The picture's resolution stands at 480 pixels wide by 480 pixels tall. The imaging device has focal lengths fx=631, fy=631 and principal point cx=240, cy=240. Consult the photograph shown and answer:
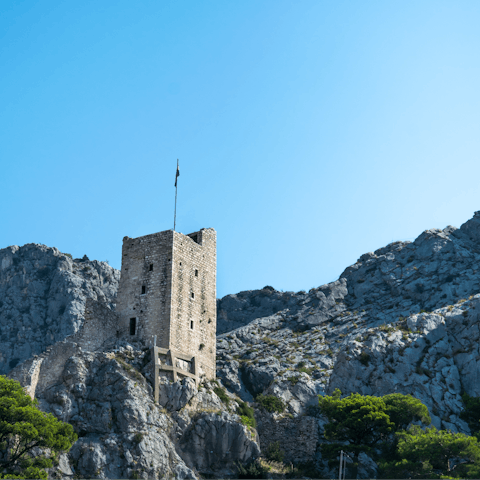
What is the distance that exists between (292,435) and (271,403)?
5.06 metres

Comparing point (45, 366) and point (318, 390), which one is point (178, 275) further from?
point (318, 390)

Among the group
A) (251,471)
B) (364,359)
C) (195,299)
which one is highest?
(195,299)

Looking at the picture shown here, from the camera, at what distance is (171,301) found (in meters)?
54.5

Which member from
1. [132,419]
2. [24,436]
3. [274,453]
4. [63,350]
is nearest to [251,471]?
[274,453]

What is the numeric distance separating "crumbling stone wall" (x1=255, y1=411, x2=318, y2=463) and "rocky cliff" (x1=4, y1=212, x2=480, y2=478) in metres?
0.13

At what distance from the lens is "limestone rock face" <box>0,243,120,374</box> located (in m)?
105

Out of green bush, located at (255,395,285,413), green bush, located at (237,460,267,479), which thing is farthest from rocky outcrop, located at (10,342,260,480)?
green bush, located at (255,395,285,413)

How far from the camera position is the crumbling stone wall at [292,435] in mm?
57031

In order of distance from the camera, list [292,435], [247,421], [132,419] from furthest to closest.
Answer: [292,435]
[247,421]
[132,419]

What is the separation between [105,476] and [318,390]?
101ft

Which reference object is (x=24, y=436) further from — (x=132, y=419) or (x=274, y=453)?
(x=274, y=453)

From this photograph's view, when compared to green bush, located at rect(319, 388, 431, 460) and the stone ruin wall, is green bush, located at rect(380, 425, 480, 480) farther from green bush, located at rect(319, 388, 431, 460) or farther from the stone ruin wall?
the stone ruin wall

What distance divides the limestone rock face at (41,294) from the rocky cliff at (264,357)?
227mm

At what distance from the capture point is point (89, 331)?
5450cm
